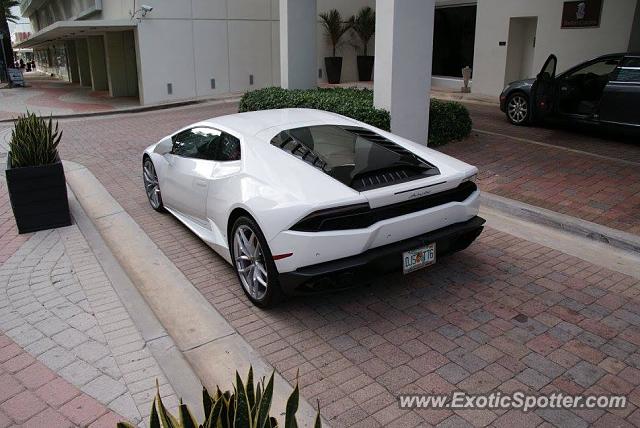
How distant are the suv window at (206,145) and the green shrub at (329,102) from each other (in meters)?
3.56

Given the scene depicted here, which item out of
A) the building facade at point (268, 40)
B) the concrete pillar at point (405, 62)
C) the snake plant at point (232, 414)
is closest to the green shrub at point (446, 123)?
the concrete pillar at point (405, 62)

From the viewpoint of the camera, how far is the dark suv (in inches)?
354

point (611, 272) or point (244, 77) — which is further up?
point (244, 77)

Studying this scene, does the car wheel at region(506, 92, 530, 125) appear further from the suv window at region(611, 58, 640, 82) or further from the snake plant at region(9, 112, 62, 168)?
the snake plant at region(9, 112, 62, 168)

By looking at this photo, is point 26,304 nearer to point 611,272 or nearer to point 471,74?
point 611,272

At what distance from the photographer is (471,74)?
17.2 meters

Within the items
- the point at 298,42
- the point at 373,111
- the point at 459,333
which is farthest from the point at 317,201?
the point at 298,42

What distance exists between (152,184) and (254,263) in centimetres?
303

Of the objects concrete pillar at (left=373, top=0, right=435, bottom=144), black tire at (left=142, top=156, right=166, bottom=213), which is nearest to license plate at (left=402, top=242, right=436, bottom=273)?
black tire at (left=142, top=156, right=166, bottom=213)

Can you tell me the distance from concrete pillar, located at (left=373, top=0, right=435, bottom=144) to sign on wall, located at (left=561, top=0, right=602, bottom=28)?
20.9 ft

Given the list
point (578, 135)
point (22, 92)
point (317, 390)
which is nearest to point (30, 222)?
point (317, 390)

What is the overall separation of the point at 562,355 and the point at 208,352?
7.99 feet

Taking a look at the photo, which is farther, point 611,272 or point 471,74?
point 471,74

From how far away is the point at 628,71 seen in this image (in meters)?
9.12
